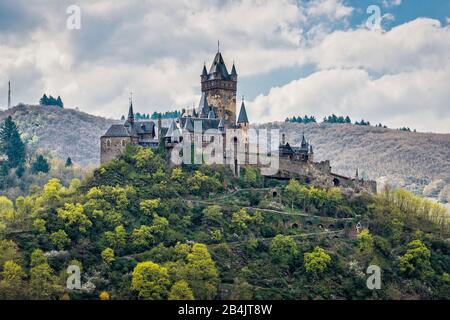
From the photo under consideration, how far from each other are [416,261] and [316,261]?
11632 mm

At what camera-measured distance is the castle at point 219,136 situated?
90.9 metres

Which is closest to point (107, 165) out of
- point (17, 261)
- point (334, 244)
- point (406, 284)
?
point (17, 261)

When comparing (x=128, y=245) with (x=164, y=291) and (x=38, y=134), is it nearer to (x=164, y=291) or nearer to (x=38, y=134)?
(x=164, y=291)

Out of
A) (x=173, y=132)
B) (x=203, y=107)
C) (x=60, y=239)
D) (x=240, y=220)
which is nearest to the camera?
(x=60, y=239)

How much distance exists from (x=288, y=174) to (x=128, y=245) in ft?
76.3

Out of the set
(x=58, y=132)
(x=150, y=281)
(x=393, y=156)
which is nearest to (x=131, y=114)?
(x=150, y=281)

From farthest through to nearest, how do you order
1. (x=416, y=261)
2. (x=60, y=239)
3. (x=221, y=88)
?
(x=221, y=88) < (x=416, y=261) < (x=60, y=239)

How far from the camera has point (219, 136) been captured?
93562 millimetres

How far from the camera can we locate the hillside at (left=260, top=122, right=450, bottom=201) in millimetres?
178375

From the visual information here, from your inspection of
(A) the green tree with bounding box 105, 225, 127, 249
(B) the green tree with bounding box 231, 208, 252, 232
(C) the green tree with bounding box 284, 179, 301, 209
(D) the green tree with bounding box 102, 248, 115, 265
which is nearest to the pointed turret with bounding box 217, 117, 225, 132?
(C) the green tree with bounding box 284, 179, 301, 209

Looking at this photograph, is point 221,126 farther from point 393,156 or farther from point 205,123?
point 393,156

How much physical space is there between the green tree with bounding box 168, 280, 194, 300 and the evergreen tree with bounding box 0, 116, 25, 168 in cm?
5472

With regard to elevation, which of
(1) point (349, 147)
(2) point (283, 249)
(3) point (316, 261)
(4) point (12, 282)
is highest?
(1) point (349, 147)
